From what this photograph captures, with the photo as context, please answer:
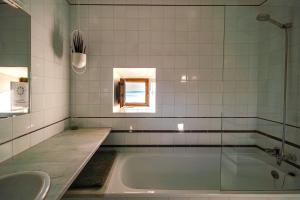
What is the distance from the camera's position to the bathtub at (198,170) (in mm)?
1951

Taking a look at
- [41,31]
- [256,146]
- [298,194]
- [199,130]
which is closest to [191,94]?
[199,130]

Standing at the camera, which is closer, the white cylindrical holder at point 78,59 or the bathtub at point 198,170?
the bathtub at point 198,170

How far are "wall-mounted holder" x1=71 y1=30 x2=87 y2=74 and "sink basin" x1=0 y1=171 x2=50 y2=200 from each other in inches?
56.4

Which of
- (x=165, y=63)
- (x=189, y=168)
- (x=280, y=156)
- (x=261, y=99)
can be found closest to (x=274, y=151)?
(x=280, y=156)

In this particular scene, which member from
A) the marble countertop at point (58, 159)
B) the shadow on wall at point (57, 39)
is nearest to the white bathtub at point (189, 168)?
the marble countertop at point (58, 159)

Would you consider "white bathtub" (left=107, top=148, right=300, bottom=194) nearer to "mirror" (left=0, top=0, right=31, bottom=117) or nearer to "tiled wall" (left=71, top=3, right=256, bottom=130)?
"tiled wall" (left=71, top=3, right=256, bottom=130)

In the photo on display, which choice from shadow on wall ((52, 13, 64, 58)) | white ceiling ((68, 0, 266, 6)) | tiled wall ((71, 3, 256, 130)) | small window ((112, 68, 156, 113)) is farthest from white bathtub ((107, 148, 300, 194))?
white ceiling ((68, 0, 266, 6))

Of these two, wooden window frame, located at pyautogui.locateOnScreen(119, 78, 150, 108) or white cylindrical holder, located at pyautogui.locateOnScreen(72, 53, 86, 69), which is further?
wooden window frame, located at pyautogui.locateOnScreen(119, 78, 150, 108)

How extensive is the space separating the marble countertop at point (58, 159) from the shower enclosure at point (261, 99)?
48.3 inches

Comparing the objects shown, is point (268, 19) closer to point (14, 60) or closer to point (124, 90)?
point (124, 90)

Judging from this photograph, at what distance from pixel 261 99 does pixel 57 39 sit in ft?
7.78

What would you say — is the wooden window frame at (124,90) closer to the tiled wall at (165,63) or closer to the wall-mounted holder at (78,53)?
the tiled wall at (165,63)

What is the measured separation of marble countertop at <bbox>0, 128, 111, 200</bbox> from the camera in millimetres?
1068

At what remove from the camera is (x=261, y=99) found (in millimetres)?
2516
